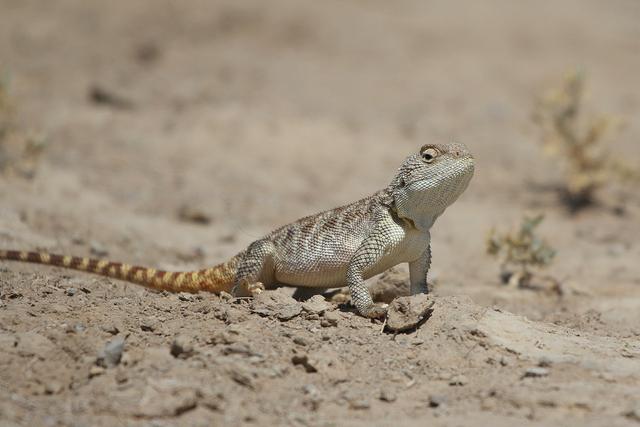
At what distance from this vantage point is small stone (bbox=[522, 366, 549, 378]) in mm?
5465

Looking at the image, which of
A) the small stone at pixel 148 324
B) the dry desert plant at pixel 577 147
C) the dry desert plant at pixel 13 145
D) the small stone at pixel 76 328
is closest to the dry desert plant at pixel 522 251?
the dry desert plant at pixel 577 147

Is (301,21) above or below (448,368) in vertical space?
above

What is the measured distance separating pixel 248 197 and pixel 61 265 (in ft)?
18.0

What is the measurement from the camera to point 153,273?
25.5 feet

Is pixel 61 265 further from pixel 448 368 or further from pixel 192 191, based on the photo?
pixel 192 191

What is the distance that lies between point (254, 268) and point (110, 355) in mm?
2022

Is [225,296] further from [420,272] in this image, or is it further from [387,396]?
[387,396]

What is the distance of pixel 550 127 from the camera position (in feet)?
45.5

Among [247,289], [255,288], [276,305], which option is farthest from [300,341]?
[247,289]

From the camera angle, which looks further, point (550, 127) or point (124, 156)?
point (124, 156)

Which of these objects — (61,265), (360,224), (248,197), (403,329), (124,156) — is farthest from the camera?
(124,156)

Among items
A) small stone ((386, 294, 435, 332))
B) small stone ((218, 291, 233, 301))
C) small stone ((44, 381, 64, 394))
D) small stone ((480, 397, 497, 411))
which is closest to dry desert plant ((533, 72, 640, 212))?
small stone ((386, 294, 435, 332))

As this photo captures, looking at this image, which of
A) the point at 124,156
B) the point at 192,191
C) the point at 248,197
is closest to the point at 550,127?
A: the point at 248,197

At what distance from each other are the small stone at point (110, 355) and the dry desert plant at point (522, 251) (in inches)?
217
